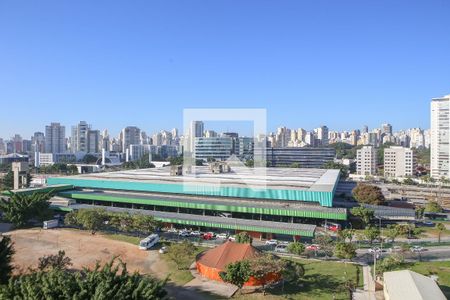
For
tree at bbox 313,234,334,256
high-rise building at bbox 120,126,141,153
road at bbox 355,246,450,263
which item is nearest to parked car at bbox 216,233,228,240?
tree at bbox 313,234,334,256

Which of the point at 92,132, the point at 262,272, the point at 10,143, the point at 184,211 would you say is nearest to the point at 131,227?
the point at 184,211

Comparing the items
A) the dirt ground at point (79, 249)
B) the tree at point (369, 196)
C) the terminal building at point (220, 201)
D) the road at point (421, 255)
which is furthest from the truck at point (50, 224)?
the tree at point (369, 196)

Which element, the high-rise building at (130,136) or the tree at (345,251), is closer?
the tree at (345,251)

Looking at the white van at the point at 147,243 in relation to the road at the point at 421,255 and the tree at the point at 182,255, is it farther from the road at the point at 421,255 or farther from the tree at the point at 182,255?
the road at the point at 421,255

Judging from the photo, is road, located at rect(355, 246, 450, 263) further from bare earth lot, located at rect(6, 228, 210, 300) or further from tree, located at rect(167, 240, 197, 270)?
bare earth lot, located at rect(6, 228, 210, 300)

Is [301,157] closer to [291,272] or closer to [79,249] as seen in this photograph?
[79,249]
